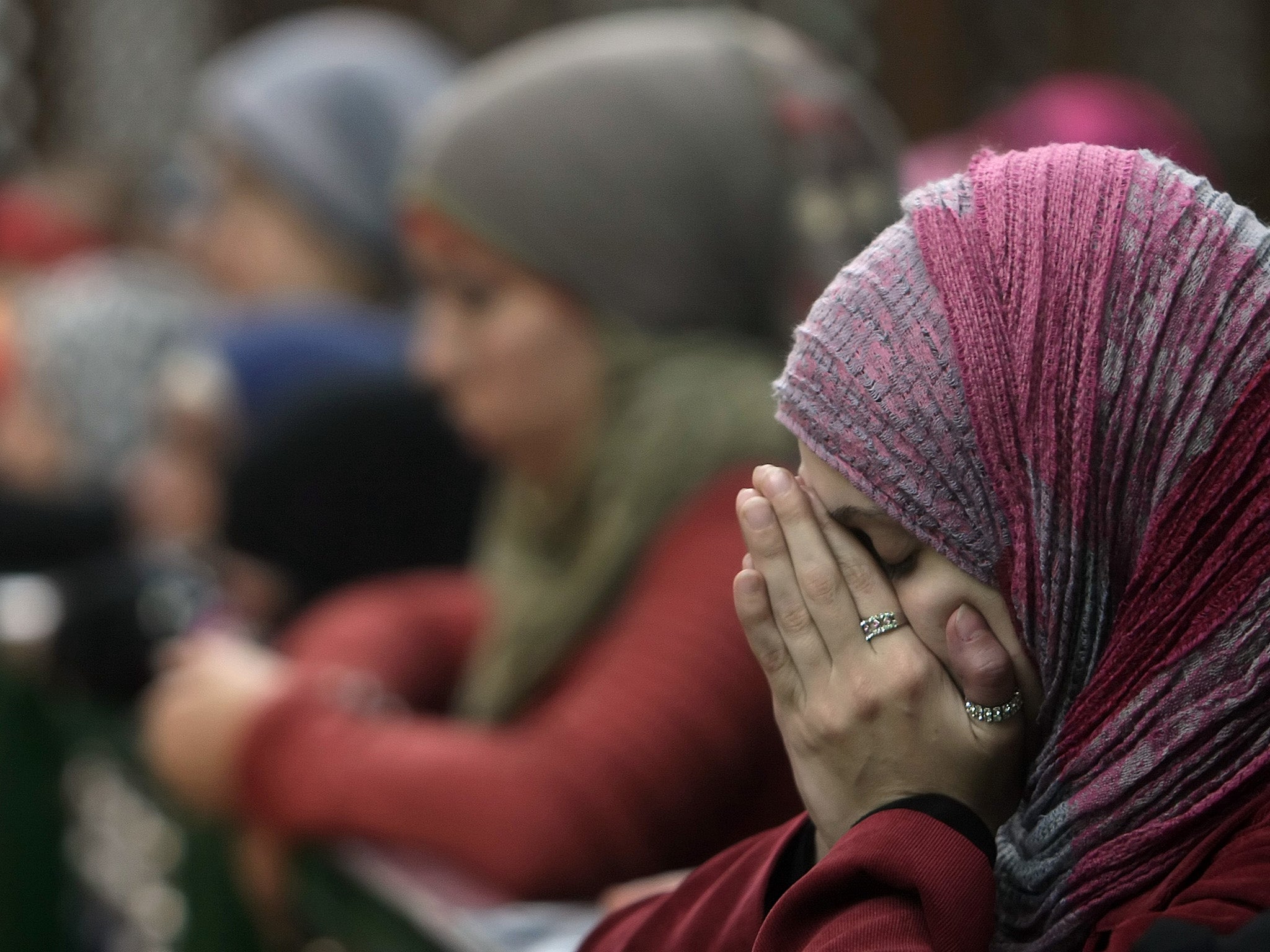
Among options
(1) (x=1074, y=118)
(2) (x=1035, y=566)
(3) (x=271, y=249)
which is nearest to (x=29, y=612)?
(3) (x=271, y=249)

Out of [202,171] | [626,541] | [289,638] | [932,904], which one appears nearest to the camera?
[932,904]

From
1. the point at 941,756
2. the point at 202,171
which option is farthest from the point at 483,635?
the point at 202,171

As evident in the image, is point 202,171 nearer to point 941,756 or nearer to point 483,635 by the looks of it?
point 483,635

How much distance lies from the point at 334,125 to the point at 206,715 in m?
2.33

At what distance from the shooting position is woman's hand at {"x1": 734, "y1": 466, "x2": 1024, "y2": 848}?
1132 millimetres

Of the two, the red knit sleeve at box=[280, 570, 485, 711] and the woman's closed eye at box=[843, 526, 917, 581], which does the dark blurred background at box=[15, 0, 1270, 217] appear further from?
the woman's closed eye at box=[843, 526, 917, 581]

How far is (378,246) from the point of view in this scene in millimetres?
4387

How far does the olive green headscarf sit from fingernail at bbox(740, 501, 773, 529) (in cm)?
110

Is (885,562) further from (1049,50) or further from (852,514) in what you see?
(1049,50)

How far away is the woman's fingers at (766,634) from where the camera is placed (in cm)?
120

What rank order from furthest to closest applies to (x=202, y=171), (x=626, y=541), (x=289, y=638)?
(x=202, y=171) < (x=289, y=638) < (x=626, y=541)

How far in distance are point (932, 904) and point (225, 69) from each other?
4.54 m

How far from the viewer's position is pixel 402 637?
2.81 meters

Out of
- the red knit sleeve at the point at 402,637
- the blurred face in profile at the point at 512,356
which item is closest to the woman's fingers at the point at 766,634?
the blurred face in profile at the point at 512,356
